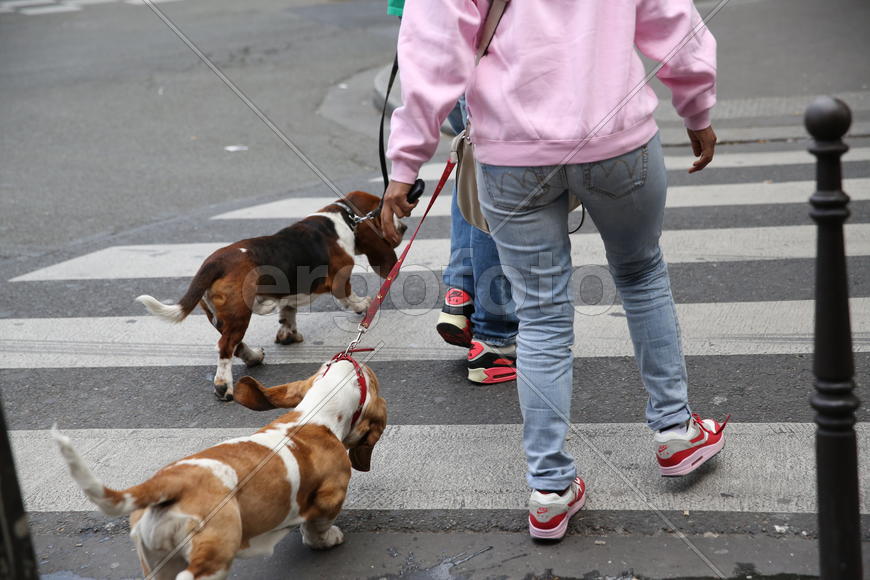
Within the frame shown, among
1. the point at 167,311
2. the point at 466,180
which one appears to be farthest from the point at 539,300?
the point at 167,311

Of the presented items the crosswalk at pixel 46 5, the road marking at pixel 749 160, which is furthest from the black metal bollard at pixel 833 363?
the crosswalk at pixel 46 5

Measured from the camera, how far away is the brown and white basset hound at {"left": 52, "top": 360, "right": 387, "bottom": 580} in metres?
2.29

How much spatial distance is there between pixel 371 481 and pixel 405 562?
50 centimetres

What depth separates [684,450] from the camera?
294 centimetres

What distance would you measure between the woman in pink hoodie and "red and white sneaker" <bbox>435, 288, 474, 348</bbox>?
3.95ft

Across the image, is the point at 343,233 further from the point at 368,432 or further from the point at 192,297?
the point at 368,432

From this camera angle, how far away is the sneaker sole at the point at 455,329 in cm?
399

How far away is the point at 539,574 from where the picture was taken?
2.61m

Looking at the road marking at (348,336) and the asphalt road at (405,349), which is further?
the road marking at (348,336)

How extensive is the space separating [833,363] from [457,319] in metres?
2.19

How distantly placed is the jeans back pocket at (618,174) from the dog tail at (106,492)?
138cm

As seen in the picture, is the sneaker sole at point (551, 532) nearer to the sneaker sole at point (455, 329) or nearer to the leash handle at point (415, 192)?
the leash handle at point (415, 192)

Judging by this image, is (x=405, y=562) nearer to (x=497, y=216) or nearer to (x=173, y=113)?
(x=497, y=216)

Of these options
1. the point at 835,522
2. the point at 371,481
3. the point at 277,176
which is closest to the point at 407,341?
the point at 371,481
